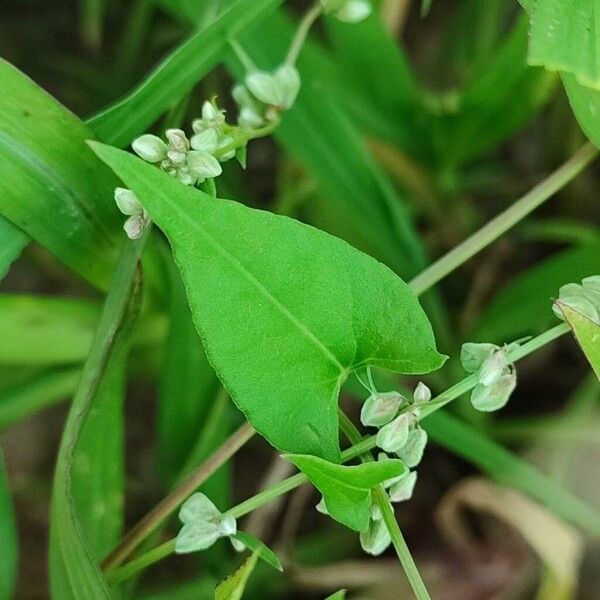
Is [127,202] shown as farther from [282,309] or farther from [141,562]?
[141,562]

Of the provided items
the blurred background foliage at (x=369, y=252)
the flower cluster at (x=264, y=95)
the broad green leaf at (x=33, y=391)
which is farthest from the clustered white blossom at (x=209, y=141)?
the broad green leaf at (x=33, y=391)

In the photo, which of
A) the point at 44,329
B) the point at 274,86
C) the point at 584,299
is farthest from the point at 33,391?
the point at 584,299

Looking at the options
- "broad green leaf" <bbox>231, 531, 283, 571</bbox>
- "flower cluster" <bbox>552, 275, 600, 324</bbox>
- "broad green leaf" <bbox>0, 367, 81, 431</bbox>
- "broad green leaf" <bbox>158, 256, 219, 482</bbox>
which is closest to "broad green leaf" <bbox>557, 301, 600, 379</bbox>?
"flower cluster" <bbox>552, 275, 600, 324</bbox>

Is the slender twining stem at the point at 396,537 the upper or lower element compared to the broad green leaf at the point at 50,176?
lower

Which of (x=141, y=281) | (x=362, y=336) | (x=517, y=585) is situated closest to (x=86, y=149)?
(x=141, y=281)

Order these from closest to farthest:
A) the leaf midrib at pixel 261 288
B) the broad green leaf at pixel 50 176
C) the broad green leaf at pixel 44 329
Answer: the leaf midrib at pixel 261 288 < the broad green leaf at pixel 50 176 < the broad green leaf at pixel 44 329

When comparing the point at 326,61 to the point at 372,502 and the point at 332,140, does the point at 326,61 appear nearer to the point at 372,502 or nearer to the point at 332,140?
the point at 332,140

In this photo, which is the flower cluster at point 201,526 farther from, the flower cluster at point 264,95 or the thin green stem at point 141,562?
the flower cluster at point 264,95
